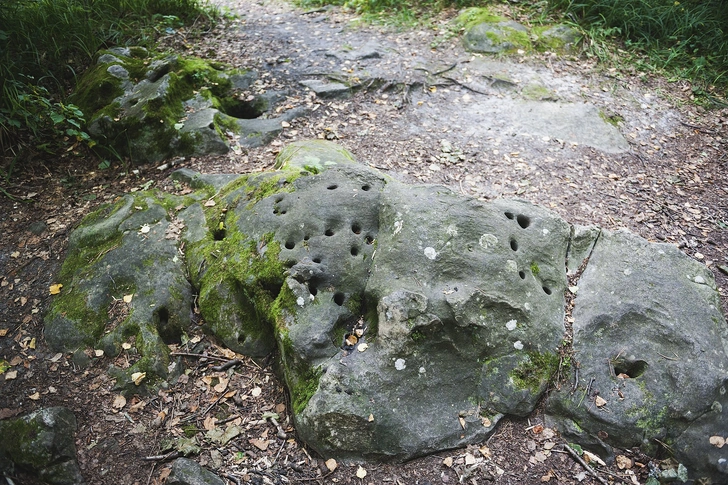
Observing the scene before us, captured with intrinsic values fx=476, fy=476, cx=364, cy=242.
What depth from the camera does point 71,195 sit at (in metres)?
5.23

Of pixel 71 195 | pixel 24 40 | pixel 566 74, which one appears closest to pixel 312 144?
pixel 71 195

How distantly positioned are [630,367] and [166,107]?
18.0 ft

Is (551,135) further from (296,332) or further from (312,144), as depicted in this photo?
(296,332)

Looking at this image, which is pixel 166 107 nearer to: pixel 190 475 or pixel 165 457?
pixel 165 457

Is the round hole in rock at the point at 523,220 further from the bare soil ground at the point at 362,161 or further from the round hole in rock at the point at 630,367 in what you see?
the round hole in rock at the point at 630,367

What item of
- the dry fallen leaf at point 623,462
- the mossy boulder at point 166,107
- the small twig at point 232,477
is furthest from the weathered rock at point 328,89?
the dry fallen leaf at point 623,462

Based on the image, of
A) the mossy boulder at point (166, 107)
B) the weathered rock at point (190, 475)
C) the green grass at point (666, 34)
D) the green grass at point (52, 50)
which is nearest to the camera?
the weathered rock at point (190, 475)

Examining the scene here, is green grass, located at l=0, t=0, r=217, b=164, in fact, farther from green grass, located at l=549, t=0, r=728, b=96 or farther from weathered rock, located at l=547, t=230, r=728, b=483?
green grass, located at l=549, t=0, r=728, b=96

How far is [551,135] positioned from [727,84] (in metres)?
3.26

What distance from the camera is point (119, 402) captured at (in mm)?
3531

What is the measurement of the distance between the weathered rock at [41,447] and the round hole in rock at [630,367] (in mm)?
3756

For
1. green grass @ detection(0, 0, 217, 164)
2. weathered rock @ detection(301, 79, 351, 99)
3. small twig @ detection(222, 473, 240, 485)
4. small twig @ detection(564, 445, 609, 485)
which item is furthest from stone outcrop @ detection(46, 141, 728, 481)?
weathered rock @ detection(301, 79, 351, 99)

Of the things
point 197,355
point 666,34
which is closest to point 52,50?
point 197,355

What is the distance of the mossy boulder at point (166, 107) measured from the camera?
5.60 meters
